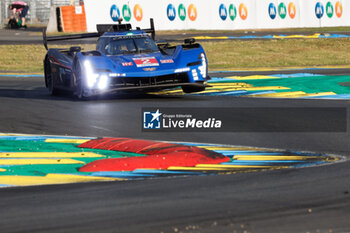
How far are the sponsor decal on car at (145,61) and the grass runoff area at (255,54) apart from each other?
8986mm

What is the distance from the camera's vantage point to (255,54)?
80.4ft

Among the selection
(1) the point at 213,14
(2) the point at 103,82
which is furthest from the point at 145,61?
(1) the point at 213,14

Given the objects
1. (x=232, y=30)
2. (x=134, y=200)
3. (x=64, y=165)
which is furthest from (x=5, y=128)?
(x=232, y=30)

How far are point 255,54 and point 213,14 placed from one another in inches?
355

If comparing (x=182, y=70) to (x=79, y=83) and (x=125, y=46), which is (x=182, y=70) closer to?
(x=125, y=46)

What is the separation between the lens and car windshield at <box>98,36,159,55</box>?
1347 cm

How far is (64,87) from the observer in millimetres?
14023

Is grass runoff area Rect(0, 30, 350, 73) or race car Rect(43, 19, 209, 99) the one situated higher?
race car Rect(43, 19, 209, 99)

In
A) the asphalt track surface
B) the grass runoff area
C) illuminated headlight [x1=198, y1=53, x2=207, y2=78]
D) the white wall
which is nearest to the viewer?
the asphalt track surface

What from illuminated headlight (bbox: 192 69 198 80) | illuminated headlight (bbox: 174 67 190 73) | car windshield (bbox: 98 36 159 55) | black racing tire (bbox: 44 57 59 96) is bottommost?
black racing tire (bbox: 44 57 59 96)

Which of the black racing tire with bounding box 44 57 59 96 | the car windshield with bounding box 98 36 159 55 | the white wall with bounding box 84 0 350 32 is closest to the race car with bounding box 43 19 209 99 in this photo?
the car windshield with bounding box 98 36 159 55

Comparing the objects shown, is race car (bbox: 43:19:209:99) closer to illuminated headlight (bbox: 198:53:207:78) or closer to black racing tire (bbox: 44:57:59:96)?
illuminated headlight (bbox: 198:53:207:78)

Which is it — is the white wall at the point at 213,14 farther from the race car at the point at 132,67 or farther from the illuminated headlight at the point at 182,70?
the illuminated headlight at the point at 182,70

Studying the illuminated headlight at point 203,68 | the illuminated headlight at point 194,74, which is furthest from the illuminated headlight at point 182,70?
the illuminated headlight at point 203,68
